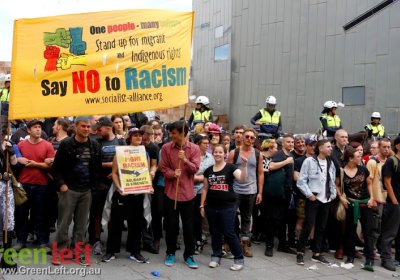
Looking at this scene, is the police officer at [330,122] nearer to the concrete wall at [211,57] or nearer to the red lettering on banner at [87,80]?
the red lettering on banner at [87,80]

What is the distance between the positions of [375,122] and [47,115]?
10018 mm

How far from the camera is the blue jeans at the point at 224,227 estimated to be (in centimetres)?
667

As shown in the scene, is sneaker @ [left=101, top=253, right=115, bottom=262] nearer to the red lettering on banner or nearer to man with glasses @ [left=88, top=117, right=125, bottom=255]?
man with glasses @ [left=88, top=117, right=125, bottom=255]

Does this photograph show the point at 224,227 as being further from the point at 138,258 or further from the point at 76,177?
the point at 76,177

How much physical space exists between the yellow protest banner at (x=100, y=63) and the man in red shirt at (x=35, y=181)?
1.11 metres

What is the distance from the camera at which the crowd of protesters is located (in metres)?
6.61

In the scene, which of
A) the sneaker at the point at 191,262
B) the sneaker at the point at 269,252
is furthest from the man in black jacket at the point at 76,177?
the sneaker at the point at 269,252

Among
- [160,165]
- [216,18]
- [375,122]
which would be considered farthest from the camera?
[216,18]

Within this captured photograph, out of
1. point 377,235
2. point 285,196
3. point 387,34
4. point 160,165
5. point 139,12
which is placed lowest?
point 377,235

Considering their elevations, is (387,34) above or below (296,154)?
above

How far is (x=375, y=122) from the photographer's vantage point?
13.1 metres

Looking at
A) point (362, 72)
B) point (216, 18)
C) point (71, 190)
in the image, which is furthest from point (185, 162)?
point (216, 18)

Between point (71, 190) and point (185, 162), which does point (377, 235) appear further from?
point (71, 190)

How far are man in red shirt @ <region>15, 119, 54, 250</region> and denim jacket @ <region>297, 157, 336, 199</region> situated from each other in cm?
387
